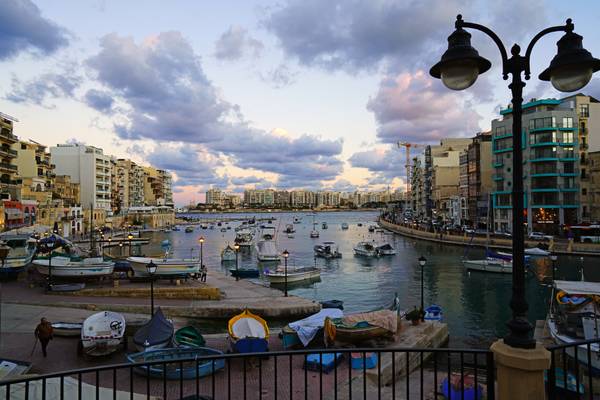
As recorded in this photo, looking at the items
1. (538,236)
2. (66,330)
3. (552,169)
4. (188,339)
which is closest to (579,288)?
→ (188,339)

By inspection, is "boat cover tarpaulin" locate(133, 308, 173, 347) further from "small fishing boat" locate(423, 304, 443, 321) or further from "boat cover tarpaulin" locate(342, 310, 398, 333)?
"small fishing boat" locate(423, 304, 443, 321)

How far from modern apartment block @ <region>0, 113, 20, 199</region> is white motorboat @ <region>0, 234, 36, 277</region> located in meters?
24.8

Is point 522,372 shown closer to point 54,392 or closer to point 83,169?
point 54,392

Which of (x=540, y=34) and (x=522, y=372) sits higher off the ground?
(x=540, y=34)

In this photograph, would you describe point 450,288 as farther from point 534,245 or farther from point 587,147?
point 587,147

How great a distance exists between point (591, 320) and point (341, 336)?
943cm

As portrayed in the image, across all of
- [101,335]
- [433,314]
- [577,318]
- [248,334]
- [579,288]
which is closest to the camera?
[101,335]

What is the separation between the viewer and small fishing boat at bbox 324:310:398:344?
53.9 feet

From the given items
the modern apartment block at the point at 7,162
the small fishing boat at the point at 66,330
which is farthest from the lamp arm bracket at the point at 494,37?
the modern apartment block at the point at 7,162

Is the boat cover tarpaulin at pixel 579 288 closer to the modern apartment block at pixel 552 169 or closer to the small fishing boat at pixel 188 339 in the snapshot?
the small fishing boat at pixel 188 339

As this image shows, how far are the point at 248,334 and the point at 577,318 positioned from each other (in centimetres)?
1388

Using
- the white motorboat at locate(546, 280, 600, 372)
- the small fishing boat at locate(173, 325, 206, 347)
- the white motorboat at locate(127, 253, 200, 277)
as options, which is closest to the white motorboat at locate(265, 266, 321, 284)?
the white motorboat at locate(127, 253, 200, 277)

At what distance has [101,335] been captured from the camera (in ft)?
51.4

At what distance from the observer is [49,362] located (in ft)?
49.2
